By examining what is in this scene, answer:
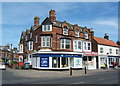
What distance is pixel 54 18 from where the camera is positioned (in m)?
32.5

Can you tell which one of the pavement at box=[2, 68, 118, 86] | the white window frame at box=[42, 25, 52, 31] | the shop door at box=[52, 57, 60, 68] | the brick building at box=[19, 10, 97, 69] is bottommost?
the pavement at box=[2, 68, 118, 86]

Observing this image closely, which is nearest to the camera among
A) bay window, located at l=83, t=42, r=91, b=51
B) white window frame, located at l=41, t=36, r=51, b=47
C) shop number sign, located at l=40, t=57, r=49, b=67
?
shop number sign, located at l=40, t=57, r=49, b=67

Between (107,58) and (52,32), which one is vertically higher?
(52,32)

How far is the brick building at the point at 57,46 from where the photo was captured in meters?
29.5

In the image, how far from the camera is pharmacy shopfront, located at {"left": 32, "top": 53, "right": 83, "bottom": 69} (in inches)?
1153

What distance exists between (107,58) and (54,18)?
635 inches

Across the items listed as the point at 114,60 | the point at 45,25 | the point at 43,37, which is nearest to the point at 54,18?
the point at 45,25

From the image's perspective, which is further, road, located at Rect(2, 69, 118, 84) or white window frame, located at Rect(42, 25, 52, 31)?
white window frame, located at Rect(42, 25, 52, 31)

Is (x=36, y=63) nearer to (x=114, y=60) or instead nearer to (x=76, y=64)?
(x=76, y=64)

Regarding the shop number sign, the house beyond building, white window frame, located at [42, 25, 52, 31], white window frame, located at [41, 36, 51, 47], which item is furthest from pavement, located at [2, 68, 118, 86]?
the house beyond building

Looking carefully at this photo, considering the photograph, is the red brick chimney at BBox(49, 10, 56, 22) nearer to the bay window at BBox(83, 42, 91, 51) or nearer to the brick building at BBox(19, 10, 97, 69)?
the brick building at BBox(19, 10, 97, 69)

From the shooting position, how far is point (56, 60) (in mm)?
30250

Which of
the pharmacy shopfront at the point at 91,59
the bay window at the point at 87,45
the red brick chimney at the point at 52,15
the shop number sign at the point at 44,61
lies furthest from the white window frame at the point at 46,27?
the bay window at the point at 87,45

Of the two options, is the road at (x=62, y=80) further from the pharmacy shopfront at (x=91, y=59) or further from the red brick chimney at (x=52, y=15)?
the red brick chimney at (x=52, y=15)
